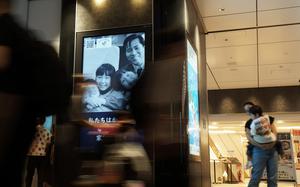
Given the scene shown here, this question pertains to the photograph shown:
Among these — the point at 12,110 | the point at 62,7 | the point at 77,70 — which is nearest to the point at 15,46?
the point at 12,110

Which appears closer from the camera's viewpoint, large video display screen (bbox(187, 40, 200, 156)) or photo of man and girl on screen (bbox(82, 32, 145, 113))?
photo of man and girl on screen (bbox(82, 32, 145, 113))

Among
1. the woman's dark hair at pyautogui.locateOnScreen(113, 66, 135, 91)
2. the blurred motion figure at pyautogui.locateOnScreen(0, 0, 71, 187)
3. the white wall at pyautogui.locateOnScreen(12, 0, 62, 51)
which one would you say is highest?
the white wall at pyautogui.locateOnScreen(12, 0, 62, 51)

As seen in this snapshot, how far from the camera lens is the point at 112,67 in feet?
11.4

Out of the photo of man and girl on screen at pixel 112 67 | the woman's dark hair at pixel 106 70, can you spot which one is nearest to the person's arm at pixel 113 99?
the photo of man and girl on screen at pixel 112 67

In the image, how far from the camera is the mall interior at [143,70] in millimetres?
1884

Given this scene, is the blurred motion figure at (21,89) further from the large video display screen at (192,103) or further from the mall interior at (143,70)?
the large video display screen at (192,103)

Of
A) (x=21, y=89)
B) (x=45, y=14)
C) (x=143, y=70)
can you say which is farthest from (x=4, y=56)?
(x=45, y=14)

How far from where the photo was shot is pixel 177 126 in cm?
346

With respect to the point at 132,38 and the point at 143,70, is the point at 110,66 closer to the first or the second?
the point at 132,38

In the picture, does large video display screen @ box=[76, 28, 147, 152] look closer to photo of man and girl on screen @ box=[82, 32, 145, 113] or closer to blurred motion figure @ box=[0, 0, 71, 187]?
photo of man and girl on screen @ box=[82, 32, 145, 113]

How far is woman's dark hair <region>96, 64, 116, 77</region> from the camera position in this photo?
11.4ft

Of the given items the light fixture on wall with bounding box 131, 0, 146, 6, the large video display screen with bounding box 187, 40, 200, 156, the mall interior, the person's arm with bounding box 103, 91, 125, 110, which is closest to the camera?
the mall interior

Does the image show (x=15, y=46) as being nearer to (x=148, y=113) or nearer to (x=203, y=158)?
(x=148, y=113)

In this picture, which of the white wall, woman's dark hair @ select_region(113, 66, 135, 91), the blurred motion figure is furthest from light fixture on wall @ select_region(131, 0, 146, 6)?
the blurred motion figure
